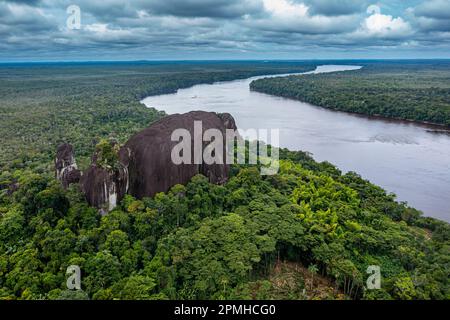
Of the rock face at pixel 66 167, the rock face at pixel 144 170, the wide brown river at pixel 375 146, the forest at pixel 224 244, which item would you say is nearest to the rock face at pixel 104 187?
the rock face at pixel 144 170

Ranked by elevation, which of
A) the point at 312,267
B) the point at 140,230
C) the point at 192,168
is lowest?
the point at 312,267

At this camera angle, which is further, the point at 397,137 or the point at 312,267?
the point at 397,137

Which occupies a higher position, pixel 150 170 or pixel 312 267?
pixel 150 170

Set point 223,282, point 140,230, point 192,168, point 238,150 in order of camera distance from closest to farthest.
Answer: point 223,282 → point 140,230 → point 192,168 → point 238,150

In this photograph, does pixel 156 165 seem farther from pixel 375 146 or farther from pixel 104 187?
pixel 375 146

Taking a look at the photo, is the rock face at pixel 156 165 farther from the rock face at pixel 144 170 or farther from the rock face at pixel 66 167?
the rock face at pixel 66 167
